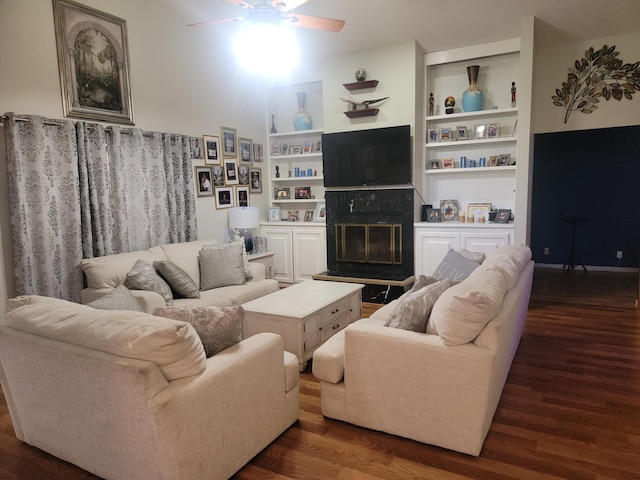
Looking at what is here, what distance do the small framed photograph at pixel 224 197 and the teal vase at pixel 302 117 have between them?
1436mm

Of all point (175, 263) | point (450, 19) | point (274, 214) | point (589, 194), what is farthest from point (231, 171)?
point (589, 194)

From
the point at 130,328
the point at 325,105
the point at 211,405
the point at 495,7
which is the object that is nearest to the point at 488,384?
the point at 211,405

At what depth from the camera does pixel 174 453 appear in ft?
5.46

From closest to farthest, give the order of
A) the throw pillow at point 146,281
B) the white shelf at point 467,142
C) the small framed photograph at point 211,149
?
the throw pillow at point 146,281
the white shelf at point 467,142
the small framed photograph at point 211,149

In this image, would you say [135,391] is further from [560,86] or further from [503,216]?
[560,86]

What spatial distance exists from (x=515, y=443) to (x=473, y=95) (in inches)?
160

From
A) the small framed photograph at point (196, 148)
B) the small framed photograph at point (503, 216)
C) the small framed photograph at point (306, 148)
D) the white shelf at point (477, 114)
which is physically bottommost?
the small framed photograph at point (503, 216)

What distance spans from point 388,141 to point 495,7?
1.77 meters

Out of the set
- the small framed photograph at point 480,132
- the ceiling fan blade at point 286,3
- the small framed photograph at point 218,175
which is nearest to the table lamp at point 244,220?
the small framed photograph at point 218,175

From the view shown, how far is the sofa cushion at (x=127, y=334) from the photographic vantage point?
1.65 meters

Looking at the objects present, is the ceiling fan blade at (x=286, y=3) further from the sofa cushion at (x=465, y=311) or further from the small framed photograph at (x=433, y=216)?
the small framed photograph at (x=433, y=216)

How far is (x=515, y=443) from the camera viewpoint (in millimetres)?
2240

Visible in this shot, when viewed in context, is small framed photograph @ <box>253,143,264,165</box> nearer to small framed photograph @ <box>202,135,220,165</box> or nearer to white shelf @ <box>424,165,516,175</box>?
small framed photograph @ <box>202,135,220,165</box>

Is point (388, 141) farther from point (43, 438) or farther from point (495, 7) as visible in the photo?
point (43, 438)
